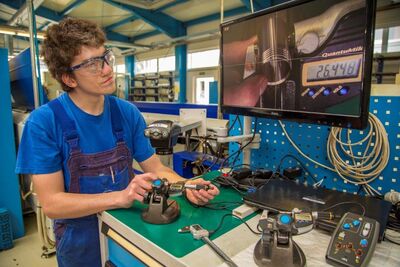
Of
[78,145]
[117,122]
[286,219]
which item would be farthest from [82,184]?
[286,219]

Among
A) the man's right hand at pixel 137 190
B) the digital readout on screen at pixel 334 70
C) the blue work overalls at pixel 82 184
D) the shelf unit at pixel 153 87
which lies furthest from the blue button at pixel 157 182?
the shelf unit at pixel 153 87

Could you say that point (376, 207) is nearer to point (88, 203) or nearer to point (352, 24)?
point (352, 24)

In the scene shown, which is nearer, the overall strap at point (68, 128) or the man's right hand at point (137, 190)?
the man's right hand at point (137, 190)

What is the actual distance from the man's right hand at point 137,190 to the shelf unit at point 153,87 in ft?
24.5

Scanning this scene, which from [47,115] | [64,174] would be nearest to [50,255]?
[64,174]

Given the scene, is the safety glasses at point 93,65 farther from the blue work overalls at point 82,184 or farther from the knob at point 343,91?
the knob at point 343,91

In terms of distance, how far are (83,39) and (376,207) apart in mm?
1163

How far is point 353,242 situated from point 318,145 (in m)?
0.49

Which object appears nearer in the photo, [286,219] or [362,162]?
[286,219]

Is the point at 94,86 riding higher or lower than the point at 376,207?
higher

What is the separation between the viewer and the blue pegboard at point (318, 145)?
845mm

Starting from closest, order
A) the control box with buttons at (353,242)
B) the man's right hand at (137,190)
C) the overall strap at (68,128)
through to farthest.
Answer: the control box with buttons at (353,242) → the man's right hand at (137,190) → the overall strap at (68,128)

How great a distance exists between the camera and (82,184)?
39.9 inches

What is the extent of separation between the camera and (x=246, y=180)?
1030 mm
